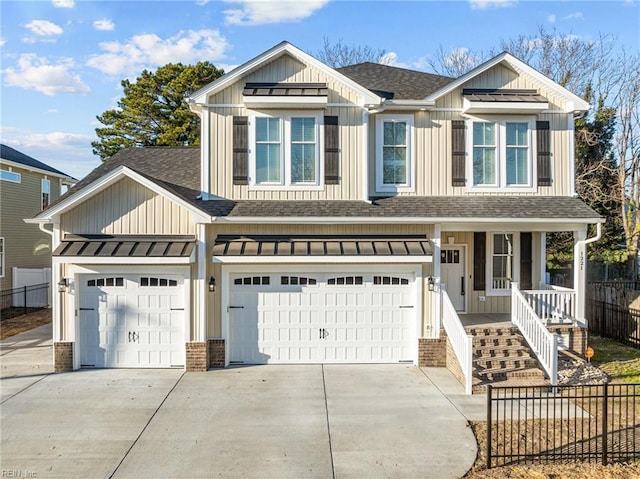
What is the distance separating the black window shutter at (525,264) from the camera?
40.9 ft

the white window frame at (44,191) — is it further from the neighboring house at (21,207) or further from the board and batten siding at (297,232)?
→ the board and batten siding at (297,232)

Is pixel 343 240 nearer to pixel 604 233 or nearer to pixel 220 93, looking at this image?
pixel 220 93

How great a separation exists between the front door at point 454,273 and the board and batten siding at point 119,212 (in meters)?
7.17

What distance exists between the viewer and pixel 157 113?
27531 millimetres

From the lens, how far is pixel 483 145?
37.0 feet

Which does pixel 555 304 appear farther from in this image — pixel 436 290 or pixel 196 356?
pixel 196 356

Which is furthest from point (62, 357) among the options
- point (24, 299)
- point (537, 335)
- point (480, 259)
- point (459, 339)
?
point (480, 259)

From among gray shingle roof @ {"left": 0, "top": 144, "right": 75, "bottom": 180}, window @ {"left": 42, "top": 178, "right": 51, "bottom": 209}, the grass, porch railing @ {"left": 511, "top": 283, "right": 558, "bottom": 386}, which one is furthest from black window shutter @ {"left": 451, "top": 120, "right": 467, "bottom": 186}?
window @ {"left": 42, "top": 178, "right": 51, "bottom": 209}

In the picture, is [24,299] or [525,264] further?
[24,299]

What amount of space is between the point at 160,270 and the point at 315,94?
5.53 m

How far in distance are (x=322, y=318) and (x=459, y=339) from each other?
125 inches

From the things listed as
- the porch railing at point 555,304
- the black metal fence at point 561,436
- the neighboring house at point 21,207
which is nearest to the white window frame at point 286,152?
the porch railing at point 555,304

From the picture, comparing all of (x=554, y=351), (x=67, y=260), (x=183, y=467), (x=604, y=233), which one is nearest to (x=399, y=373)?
(x=554, y=351)

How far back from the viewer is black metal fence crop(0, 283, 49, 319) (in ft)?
57.8
